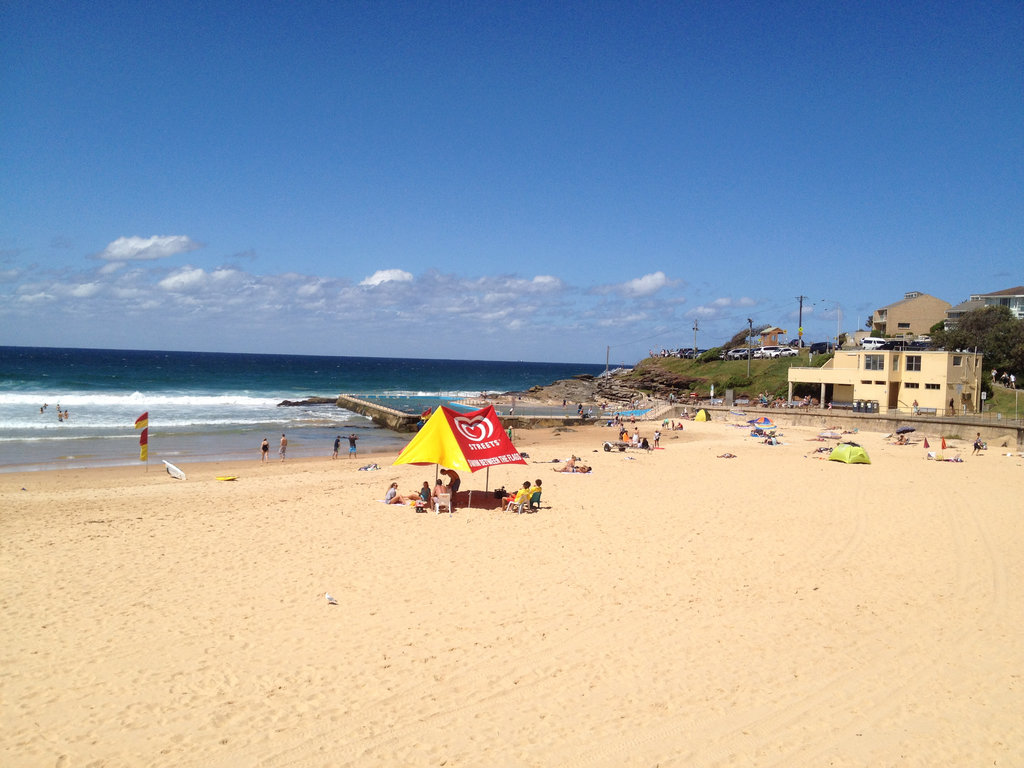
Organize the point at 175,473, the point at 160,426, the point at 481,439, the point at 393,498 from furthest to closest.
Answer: the point at 160,426 → the point at 175,473 → the point at 393,498 → the point at 481,439

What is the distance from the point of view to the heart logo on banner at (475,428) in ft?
48.0

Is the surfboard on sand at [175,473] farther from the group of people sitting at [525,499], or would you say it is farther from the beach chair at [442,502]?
the group of people sitting at [525,499]

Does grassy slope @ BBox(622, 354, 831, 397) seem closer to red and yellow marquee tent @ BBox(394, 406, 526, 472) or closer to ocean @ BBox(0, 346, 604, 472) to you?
ocean @ BBox(0, 346, 604, 472)

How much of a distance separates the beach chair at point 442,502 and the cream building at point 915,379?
2872cm

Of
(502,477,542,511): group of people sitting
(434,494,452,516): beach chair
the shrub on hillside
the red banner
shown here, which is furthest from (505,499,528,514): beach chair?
the shrub on hillside

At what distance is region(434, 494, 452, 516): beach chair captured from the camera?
1439 cm

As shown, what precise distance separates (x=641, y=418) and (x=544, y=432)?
724 cm

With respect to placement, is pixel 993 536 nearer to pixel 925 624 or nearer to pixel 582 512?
pixel 925 624

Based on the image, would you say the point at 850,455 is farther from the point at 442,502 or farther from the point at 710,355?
the point at 710,355

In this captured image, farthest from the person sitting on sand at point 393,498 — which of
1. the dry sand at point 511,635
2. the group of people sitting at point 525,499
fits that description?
the group of people sitting at point 525,499

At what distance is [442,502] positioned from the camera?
14531 mm

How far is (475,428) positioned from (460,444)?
70 centimetres

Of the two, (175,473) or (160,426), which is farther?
(160,426)

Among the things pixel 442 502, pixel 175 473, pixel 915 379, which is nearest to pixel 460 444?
pixel 442 502
